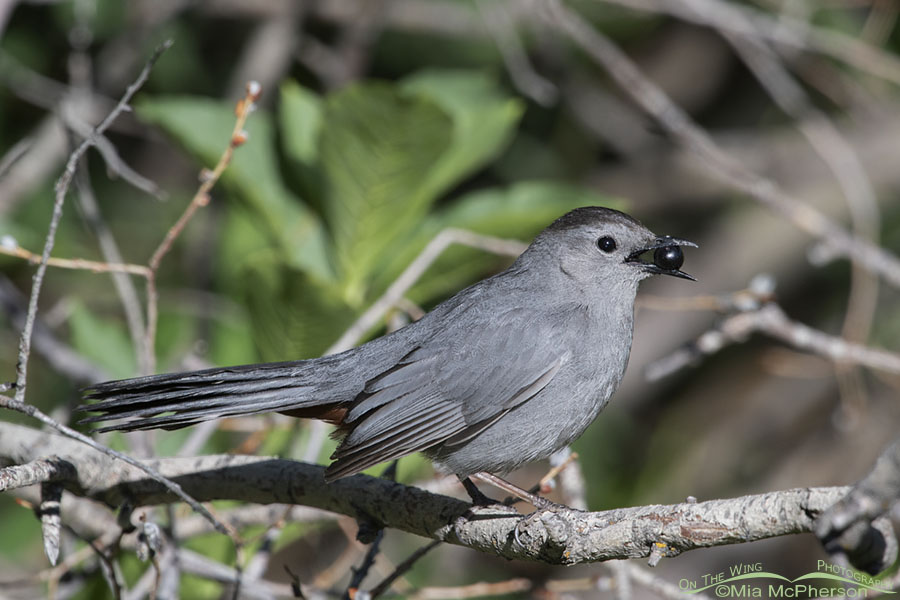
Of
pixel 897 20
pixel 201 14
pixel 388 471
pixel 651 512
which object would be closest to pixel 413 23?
pixel 201 14

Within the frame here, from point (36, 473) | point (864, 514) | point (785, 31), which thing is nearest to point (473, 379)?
point (36, 473)

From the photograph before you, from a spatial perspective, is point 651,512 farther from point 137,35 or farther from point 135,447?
point 137,35

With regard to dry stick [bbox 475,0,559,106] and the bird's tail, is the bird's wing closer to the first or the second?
the bird's tail

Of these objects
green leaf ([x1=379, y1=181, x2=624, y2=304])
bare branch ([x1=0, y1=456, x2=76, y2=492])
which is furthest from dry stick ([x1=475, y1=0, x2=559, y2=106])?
bare branch ([x1=0, y1=456, x2=76, y2=492])

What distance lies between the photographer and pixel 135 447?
337 cm

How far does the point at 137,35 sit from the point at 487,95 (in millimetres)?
1977

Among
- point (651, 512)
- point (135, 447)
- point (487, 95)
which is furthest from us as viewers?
point (487, 95)

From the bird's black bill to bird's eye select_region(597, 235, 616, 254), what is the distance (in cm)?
7

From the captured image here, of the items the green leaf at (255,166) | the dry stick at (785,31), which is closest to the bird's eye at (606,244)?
the green leaf at (255,166)

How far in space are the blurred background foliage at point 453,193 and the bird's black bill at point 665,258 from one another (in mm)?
454

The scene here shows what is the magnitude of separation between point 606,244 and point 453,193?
2645mm

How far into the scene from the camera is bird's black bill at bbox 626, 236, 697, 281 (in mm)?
3287

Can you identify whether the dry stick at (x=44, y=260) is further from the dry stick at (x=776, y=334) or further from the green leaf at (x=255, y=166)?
the dry stick at (x=776, y=334)

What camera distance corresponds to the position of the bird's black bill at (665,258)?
3.29 m
